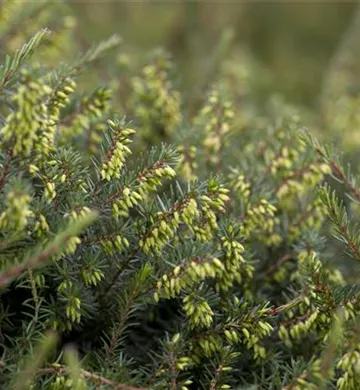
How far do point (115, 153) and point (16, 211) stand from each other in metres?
0.13

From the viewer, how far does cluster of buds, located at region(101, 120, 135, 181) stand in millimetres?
685

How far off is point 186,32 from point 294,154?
3.49 feet

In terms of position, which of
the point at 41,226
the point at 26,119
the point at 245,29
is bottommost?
the point at 245,29

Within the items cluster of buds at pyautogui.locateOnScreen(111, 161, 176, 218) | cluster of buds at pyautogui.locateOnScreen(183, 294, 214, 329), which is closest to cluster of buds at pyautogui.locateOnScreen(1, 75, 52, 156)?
cluster of buds at pyautogui.locateOnScreen(111, 161, 176, 218)

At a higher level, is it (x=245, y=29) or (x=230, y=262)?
(x=230, y=262)

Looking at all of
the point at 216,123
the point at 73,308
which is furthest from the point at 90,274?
the point at 216,123

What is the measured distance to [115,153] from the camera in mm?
687

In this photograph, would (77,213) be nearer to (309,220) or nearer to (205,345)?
(205,345)

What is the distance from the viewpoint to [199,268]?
663 mm

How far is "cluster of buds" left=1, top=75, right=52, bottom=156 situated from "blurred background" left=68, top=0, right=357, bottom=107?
3.15 ft

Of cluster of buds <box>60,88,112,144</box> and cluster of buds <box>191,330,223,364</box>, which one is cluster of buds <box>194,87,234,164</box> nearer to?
cluster of buds <box>60,88,112,144</box>

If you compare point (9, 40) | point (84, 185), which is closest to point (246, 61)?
point (9, 40)

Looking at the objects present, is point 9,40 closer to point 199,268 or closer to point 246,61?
point 199,268

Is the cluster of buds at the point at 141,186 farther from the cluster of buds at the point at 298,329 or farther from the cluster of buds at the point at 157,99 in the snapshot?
the cluster of buds at the point at 157,99
